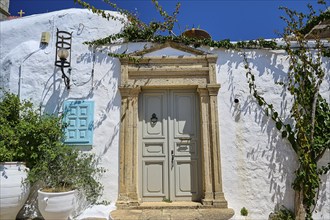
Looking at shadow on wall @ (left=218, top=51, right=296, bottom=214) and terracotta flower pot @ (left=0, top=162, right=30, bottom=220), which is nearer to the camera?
terracotta flower pot @ (left=0, top=162, right=30, bottom=220)

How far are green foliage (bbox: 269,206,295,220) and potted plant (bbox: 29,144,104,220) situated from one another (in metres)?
2.71

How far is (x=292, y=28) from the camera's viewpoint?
164 inches

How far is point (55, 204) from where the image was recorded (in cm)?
308

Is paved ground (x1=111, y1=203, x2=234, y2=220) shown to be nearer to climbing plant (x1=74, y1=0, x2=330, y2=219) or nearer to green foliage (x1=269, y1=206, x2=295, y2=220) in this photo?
green foliage (x1=269, y1=206, x2=295, y2=220)

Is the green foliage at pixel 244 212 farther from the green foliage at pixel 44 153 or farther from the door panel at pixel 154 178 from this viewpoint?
the green foliage at pixel 44 153

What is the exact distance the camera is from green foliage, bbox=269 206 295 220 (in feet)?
11.8

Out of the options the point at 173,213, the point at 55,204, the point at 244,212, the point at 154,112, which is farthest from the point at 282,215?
the point at 55,204

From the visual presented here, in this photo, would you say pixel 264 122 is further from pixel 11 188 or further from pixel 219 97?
pixel 11 188

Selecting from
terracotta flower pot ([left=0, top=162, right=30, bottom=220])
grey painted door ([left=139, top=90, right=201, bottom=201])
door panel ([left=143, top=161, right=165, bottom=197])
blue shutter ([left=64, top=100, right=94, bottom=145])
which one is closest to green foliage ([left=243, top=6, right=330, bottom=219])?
grey painted door ([left=139, top=90, right=201, bottom=201])

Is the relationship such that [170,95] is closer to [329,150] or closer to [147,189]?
[147,189]

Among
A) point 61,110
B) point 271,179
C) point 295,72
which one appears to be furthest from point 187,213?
point 295,72

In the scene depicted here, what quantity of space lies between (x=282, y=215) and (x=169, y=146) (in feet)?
6.62

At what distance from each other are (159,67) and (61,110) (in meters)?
1.83

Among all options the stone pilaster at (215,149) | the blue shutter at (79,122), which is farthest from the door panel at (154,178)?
the blue shutter at (79,122)
